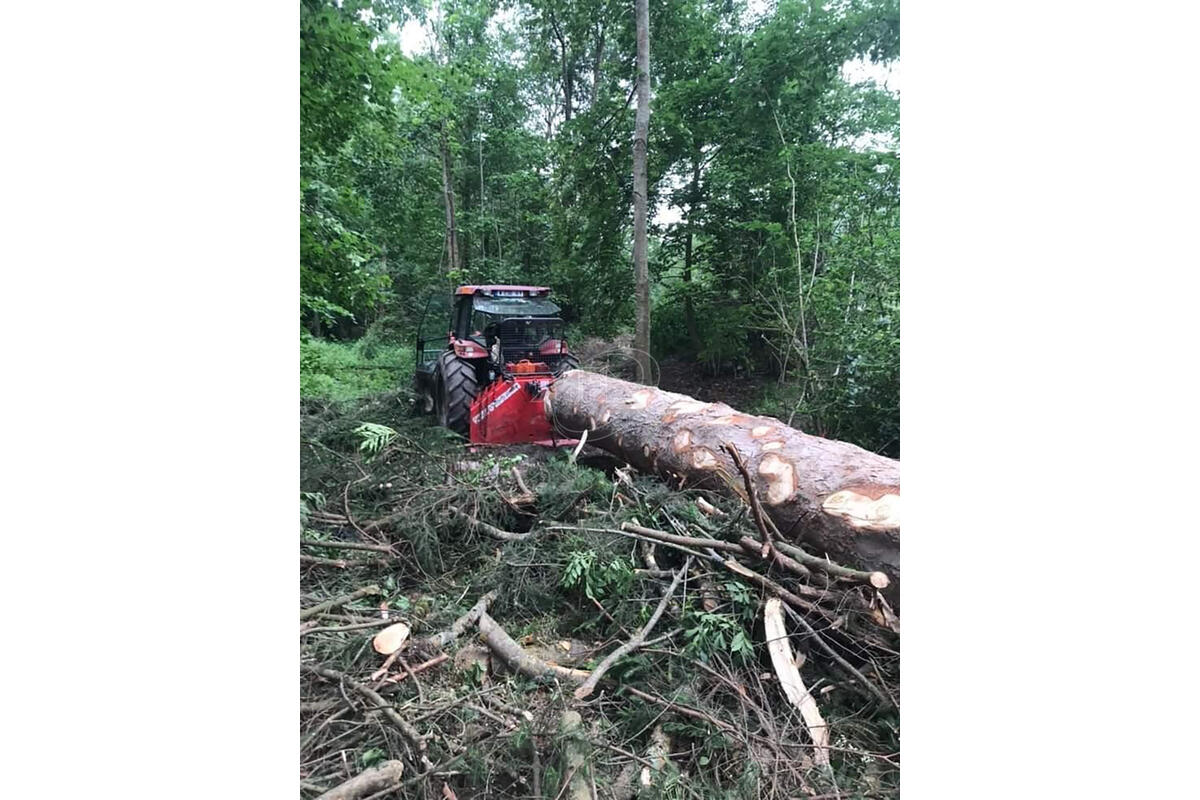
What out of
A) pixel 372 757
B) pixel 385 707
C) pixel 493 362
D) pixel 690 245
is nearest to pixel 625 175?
pixel 690 245

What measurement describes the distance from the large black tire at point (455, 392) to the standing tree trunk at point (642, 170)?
0.84 meters

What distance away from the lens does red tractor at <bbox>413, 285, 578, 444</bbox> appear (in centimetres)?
228

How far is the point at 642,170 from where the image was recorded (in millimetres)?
2346

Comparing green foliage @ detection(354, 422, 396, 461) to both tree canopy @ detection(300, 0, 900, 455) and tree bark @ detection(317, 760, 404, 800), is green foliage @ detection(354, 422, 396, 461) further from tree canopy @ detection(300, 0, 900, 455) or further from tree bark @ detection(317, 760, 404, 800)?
tree bark @ detection(317, 760, 404, 800)

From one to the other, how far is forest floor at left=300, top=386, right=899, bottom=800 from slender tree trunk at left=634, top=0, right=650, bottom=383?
0.88m

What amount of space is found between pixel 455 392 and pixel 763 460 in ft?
4.66

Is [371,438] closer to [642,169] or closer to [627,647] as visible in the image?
[627,647]

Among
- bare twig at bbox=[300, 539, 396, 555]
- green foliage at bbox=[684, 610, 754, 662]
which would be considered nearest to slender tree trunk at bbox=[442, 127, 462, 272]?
bare twig at bbox=[300, 539, 396, 555]

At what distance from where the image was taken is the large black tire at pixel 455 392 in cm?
233
